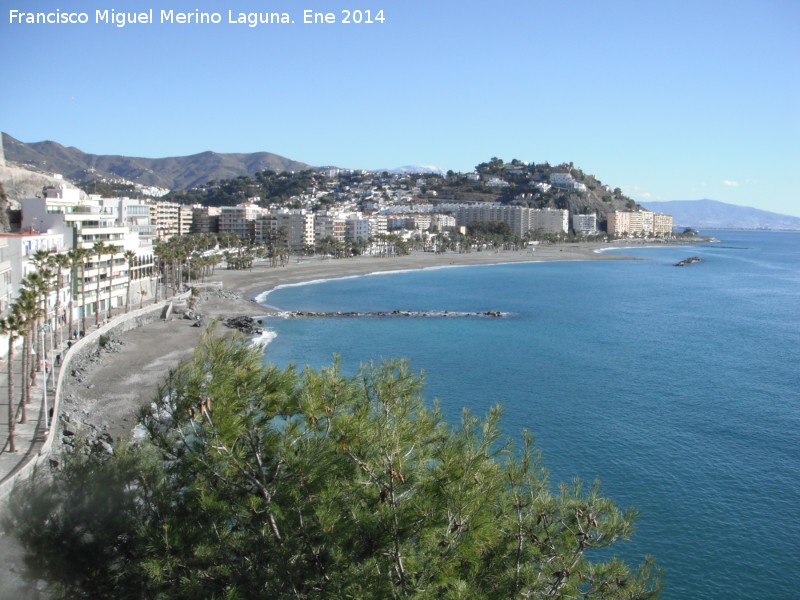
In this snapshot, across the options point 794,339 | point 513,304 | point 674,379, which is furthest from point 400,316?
point 794,339

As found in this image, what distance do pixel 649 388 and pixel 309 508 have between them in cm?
2332

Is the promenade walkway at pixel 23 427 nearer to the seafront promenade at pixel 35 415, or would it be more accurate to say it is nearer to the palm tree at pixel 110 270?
the seafront promenade at pixel 35 415

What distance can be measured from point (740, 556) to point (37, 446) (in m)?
15.4

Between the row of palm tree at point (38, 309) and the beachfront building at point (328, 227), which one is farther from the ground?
the beachfront building at point (328, 227)

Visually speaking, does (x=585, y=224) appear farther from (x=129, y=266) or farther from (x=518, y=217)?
(x=129, y=266)

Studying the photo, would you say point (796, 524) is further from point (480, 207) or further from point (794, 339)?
point (480, 207)

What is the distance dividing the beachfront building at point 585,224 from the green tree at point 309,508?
169m

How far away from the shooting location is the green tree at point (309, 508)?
21.3 ft

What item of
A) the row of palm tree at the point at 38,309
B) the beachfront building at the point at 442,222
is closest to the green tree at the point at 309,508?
the row of palm tree at the point at 38,309

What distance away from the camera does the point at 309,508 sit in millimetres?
6973

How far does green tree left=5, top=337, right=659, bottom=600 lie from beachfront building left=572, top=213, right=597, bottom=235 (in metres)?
169

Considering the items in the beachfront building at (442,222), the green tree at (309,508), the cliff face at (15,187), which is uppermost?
the beachfront building at (442,222)

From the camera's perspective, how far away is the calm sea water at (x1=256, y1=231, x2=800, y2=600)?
48.8 ft

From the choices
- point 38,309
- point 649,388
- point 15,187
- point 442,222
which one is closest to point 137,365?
point 38,309
